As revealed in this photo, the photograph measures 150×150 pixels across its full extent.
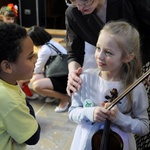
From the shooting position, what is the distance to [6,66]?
838mm

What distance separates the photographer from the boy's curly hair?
2.67ft

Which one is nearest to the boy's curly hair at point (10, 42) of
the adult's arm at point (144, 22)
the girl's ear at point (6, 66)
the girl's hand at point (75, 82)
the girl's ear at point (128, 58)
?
the girl's ear at point (6, 66)

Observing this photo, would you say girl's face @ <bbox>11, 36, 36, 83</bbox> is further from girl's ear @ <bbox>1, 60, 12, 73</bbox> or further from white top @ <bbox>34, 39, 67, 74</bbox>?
white top @ <bbox>34, 39, 67, 74</bbox>

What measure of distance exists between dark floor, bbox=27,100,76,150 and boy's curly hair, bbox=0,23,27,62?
3.70 ft

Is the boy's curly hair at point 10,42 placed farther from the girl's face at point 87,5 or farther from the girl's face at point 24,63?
the girl's face at point 87,5

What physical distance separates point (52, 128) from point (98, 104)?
3.69ft

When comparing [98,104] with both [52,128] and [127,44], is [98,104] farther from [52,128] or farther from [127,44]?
[52,128]

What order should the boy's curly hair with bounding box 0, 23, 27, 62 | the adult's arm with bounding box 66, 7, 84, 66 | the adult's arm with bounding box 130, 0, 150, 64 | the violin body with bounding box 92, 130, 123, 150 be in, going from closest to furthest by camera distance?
the boy's curly hair with bounding box 0, 23, 27, 62 < the violin body with bounding box 92, 130, 123, 150 < the adult's arm with bounding box 130, 0, 150, 64 < the adult's arm with bounding box 66, 7, 84, 66

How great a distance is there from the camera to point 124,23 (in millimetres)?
1010

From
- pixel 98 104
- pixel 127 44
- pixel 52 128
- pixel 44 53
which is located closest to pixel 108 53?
pixel 127 44

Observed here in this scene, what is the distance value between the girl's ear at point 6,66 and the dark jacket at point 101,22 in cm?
45

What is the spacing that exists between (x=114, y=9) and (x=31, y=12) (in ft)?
10.4

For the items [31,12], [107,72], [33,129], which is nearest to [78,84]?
[107,72]

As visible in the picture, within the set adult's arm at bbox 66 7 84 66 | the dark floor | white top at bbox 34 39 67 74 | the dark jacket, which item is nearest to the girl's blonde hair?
the dark jacket
